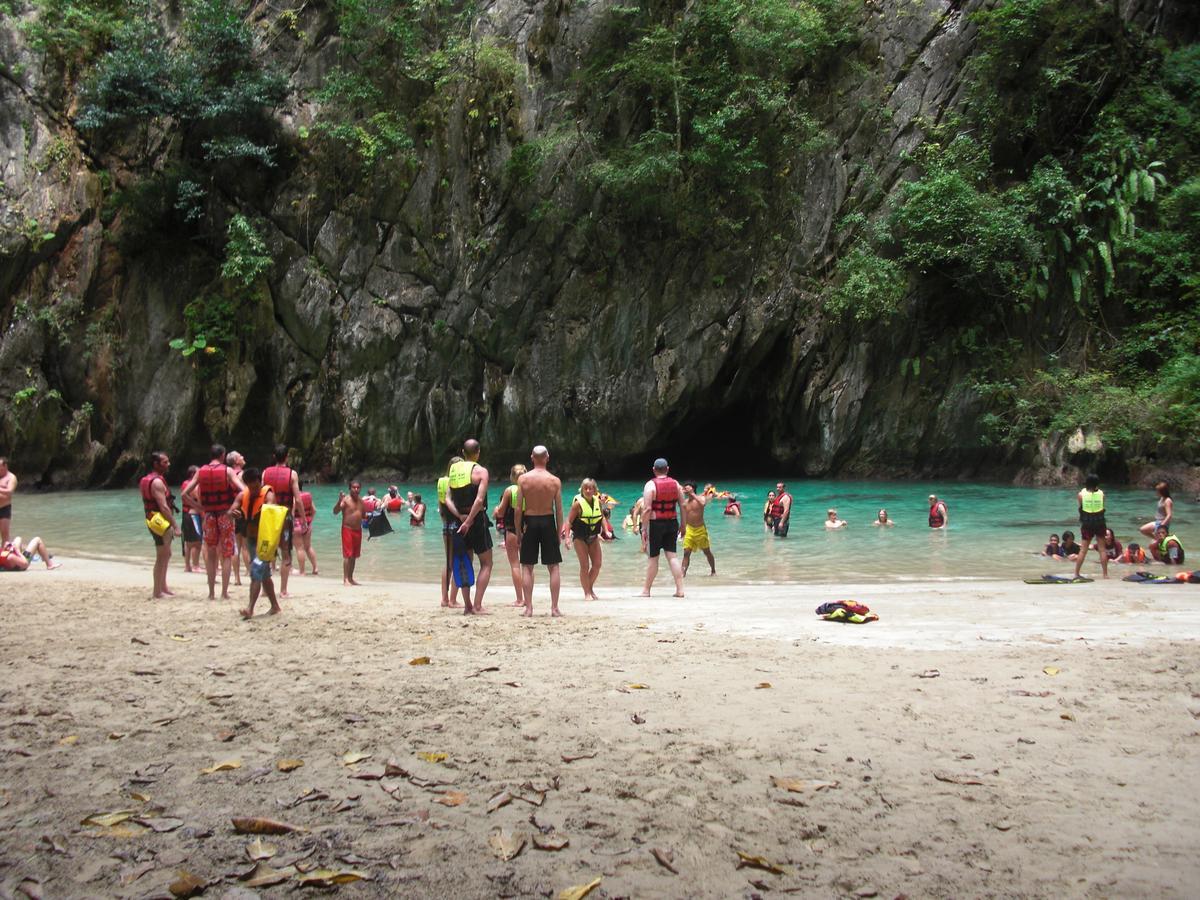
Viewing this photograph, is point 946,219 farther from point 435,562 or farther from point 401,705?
point 401,705

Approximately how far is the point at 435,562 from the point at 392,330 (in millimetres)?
15220

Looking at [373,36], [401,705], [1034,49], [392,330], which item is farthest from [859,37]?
[401,705]

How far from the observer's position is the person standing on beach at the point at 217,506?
9320mm

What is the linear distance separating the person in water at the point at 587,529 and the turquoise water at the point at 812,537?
98cm

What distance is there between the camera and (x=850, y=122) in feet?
89.8

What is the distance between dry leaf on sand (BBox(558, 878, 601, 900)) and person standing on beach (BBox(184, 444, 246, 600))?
7318 millimetres

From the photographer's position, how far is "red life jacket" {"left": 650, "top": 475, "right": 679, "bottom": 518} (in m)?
9.89

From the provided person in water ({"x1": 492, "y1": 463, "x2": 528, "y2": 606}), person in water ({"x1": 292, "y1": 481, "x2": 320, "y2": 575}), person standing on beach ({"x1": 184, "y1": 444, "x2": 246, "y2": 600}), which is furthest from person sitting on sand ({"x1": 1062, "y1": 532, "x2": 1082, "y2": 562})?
person standing on beach ({"x1": 184, "y1": 444, "x2": 246, "y2": 600})

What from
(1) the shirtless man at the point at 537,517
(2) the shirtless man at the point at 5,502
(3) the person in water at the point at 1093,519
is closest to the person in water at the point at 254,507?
(1) the shirtless man at the point at 537,517

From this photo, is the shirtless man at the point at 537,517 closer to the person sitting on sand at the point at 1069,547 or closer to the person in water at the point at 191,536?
the person in water at the point at 191,536

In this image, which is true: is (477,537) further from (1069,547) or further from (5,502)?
(1069,547)

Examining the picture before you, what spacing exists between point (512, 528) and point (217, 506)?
10.2 ft

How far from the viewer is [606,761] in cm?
393

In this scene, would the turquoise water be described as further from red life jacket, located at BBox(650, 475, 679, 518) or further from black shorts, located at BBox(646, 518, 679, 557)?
red life jacket, located at BBox(650, 475, 679, 518)
